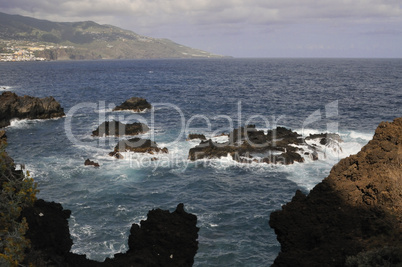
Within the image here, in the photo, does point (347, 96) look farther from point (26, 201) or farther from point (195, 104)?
point (26, 201)

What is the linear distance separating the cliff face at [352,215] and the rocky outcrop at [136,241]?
516 centimetres

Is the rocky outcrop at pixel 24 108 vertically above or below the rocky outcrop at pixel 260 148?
above

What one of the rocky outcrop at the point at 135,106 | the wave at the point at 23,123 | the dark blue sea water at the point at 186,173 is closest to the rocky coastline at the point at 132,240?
the dark blue sea water at the point at 186,173

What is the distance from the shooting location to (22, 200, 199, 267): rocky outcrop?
56.4ft

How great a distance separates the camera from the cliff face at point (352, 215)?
15.1 metres

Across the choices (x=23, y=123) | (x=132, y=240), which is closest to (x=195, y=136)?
(x=132, y=240)

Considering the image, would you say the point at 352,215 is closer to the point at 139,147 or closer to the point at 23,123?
the point at 139,147

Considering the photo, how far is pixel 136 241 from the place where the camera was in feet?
61.5

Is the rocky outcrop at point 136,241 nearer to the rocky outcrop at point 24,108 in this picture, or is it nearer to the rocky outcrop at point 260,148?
the rocky outcrop at point 260,148

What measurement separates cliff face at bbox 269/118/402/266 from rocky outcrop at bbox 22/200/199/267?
16.9 ft

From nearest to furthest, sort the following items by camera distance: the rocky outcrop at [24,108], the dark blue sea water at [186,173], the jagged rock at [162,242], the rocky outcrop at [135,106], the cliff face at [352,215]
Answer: the cliff face at [352,215] → the jagged rock at [162,242] → the dark blue sea water at [186,173] → the rocky outcrop at [24,108] → the rocky outcrop at [135,106]

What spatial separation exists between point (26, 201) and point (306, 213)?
1526 centimetres

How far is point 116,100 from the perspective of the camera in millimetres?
93375

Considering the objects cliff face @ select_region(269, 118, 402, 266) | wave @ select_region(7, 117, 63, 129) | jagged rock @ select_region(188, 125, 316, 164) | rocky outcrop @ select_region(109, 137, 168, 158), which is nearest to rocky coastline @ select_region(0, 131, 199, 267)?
cliff face @ select_region(269, 118, 402, 266)
